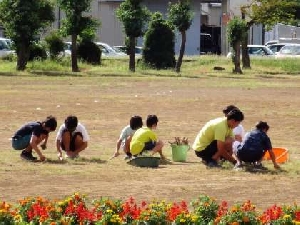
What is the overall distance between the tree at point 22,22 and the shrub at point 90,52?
5722 mm

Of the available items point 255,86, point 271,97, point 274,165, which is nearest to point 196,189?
point 274,165

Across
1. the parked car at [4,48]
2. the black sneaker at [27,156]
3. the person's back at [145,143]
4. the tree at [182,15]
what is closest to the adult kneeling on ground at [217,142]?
the person's back at [145,143]

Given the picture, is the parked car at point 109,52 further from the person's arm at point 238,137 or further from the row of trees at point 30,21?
the person's arm at point 238,137

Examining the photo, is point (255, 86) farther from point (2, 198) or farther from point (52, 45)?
point (2, 198)

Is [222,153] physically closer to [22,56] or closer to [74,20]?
[22,56]

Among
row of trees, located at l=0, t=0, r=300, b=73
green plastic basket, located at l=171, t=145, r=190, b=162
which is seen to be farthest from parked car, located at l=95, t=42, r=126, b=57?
green plastic basket, located at l=171, t=145, r=190, b=162

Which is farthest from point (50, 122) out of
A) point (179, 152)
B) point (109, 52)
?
point (109, 52)

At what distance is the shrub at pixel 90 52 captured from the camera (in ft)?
160

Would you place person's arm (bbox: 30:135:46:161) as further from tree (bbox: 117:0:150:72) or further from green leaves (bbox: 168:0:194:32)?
green leaves (bbox: 168:0:194:32)

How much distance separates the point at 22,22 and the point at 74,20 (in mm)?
2552

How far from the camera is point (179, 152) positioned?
635 inches

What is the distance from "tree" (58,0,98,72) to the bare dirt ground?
17.2 feet

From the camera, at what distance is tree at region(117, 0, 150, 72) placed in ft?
146

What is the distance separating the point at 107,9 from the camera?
64625 mm
